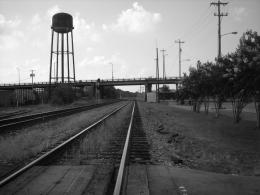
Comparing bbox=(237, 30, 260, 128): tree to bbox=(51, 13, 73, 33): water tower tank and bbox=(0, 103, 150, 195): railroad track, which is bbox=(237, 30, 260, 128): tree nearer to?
bbox=(0, 103, 150, 195): railroad track

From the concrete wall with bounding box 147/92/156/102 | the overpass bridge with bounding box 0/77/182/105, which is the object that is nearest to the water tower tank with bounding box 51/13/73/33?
the overpass bridge with bounding box 0/77/182/105

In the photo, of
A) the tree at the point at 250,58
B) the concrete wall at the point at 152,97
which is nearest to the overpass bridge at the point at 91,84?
the concrete wall at the point at 152,97

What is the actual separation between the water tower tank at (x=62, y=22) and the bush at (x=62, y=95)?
47.6 feet

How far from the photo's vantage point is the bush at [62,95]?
5747 cm

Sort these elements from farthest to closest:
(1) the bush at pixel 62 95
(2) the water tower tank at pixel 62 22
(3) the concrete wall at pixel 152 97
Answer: (3) the concrete wall at pixel 152 97 < (2) the water tower tank at pixel 62 22 < (1) the bush at pixel 62 95

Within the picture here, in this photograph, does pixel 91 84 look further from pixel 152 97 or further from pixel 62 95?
pixel 62 95

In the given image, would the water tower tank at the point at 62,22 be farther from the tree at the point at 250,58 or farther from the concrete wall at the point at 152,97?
the tree at the point at 250,58

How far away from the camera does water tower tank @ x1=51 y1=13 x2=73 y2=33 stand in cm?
6781

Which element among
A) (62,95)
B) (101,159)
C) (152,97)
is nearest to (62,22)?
(62,95)

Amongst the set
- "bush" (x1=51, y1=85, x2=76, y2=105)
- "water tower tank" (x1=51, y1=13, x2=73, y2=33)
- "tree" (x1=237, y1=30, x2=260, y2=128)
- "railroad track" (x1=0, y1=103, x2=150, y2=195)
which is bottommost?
"railroad track" (x1=0, y1=103, x2=150, y2=195)

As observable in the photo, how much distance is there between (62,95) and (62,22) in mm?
18304

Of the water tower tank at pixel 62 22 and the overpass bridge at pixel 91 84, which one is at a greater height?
the water tower tank at pixel 62 22

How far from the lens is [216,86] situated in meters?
21.4

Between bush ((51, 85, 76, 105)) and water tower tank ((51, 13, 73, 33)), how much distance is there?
1452 cm
